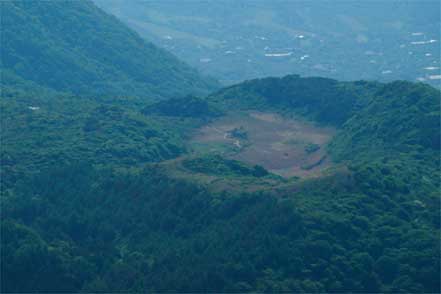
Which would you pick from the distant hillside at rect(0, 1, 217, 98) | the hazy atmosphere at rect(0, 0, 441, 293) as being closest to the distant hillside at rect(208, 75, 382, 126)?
the hazy atmosphere at rect(0, 0, 441, 293)

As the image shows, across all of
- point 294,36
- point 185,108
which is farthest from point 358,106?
point 294,36

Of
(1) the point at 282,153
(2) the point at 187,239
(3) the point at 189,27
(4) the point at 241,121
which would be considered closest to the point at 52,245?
(2) the point at 187,239

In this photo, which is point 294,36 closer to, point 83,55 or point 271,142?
point 83,55

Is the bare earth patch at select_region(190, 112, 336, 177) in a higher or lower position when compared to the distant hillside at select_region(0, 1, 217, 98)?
lower

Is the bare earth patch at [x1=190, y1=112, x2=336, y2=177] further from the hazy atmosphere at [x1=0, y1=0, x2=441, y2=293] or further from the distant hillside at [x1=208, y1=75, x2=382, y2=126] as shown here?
the distant hillside at [x1=208, y1=75, x2=382, y2=126]

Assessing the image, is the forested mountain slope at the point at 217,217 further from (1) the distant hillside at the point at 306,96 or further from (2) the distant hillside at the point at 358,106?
(1) the distant hillside at the point at 306,96
